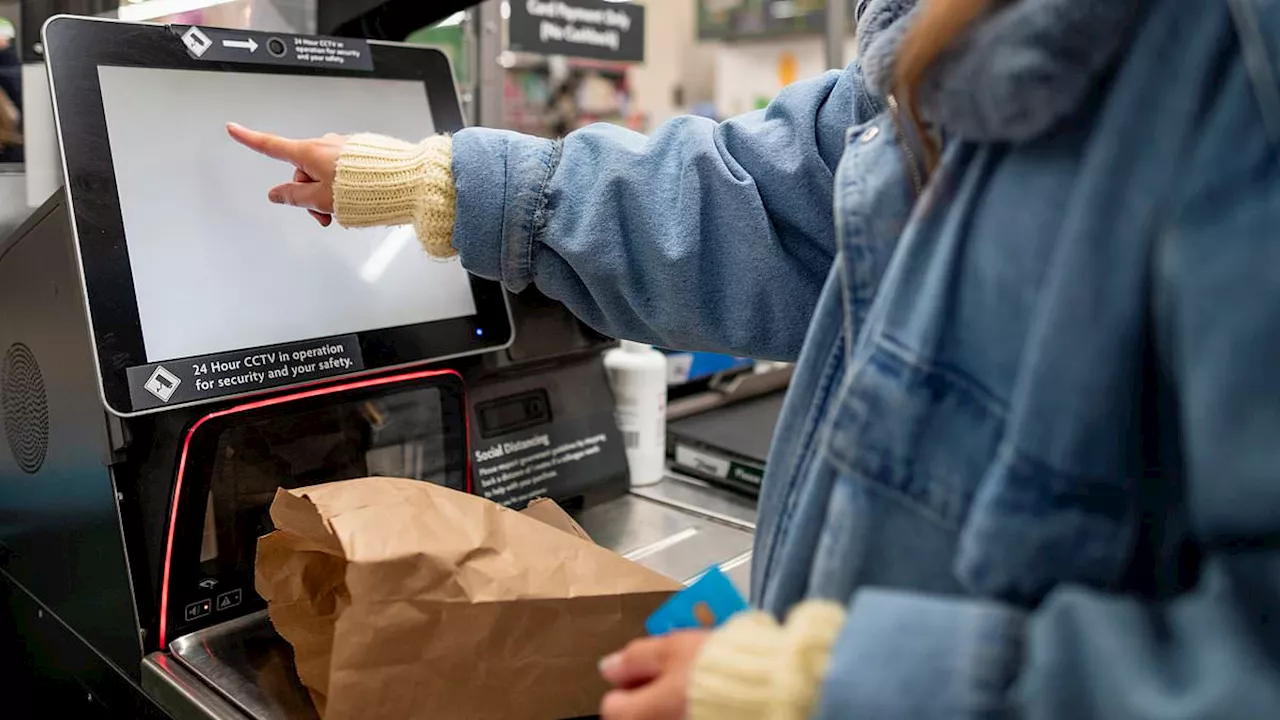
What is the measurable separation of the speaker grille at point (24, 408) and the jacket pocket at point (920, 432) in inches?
31.7

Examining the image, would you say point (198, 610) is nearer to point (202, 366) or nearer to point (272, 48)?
point (202, 366)

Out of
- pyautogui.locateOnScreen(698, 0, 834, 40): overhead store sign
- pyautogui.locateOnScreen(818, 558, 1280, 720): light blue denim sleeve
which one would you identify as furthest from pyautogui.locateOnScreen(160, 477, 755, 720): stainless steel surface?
pyautogui.locateOnScreen(698, 0, 834, 40): overhead store sign

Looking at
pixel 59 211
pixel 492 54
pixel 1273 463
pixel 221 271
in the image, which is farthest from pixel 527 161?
pixel 492 54

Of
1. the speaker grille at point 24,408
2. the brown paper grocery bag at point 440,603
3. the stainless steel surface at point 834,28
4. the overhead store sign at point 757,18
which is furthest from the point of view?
the overhead store sign at point 757,18

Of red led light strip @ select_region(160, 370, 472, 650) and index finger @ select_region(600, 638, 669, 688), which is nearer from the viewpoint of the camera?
index finger @ select_region(600, 638, 669, 688)

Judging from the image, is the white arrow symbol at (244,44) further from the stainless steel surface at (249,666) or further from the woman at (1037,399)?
the woman at (1037,399)

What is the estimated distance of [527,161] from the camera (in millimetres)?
883

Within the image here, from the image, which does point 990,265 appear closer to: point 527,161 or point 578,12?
point 527,161

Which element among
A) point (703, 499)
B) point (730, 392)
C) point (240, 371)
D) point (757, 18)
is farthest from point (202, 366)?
point (757, 18)

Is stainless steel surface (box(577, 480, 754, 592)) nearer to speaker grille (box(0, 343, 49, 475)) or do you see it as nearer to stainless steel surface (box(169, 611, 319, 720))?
stainless steel surface (box(169, 611, 319, 720))

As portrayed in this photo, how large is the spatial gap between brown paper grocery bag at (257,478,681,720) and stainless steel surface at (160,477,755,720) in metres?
0.07

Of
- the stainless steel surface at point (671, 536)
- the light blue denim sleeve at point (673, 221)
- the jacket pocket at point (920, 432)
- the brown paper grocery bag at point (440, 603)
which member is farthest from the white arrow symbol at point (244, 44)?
the jacket pocket at point (920, 432)

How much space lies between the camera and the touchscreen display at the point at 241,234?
2.97ft

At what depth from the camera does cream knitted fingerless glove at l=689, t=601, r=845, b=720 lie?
50cm
